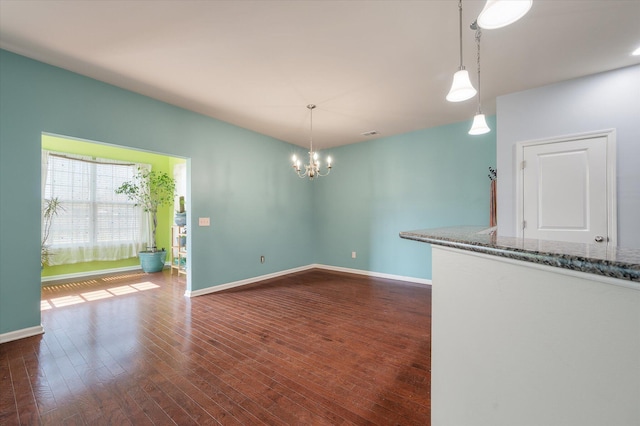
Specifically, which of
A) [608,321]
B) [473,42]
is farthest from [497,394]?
[473,42]

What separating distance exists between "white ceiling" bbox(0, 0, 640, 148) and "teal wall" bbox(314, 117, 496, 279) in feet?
3.46

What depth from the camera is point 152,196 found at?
6180 millimetres

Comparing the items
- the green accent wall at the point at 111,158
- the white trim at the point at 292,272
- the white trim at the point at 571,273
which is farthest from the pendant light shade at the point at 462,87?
the green accent wall at the point at 111,158

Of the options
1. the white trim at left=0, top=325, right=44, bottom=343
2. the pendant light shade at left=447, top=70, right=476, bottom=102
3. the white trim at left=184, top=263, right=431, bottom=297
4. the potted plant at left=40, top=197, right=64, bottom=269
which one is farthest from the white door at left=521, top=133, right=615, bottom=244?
the potted plant at left=40, top=197, right=64, bottom=269

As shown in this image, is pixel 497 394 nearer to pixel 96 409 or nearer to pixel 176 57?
pixel 96 409

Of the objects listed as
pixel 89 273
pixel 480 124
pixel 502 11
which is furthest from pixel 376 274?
pixel 89 273

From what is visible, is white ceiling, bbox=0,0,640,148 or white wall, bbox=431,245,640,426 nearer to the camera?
white wall, bbox=431,245,640,426

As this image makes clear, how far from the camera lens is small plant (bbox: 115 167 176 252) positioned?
6016 mm

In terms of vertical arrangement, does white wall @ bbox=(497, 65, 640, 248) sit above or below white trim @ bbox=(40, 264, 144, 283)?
above

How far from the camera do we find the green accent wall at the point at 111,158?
502 centimetres

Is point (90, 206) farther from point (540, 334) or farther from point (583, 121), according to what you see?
point (583, 121)

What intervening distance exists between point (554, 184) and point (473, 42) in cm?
207

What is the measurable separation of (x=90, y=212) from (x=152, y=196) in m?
1.17

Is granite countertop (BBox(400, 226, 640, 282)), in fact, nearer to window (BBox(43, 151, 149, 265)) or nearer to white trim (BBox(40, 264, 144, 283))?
window (BBox(43, 151, 149, 265))
